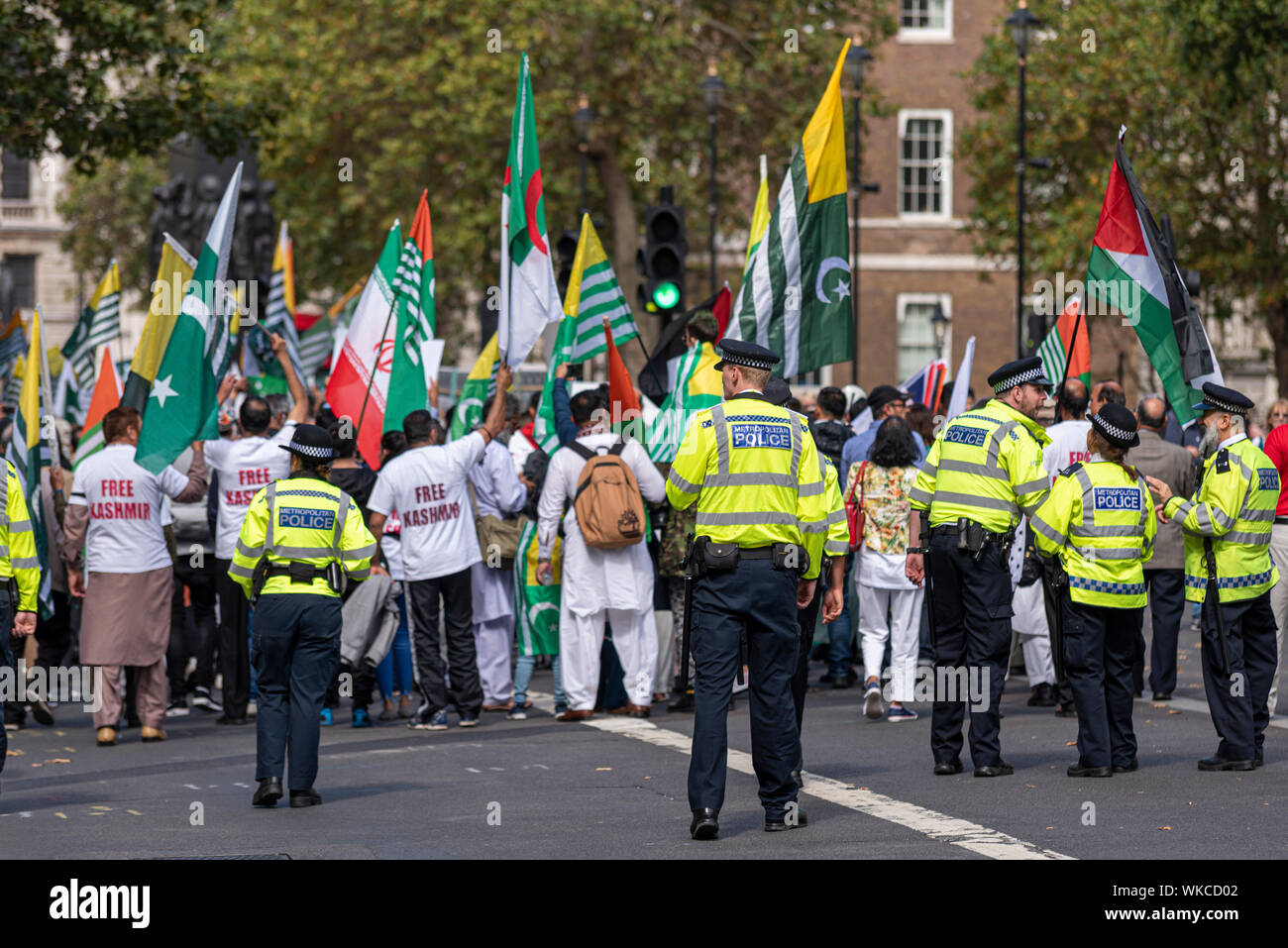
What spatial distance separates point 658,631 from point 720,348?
4.74 m

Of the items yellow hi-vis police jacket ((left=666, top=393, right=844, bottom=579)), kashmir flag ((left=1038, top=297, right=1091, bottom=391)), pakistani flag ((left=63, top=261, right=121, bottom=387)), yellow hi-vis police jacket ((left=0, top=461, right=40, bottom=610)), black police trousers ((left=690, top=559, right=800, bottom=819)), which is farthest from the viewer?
pakistani flag ((left=63, top=261, right=121, bottom=387))

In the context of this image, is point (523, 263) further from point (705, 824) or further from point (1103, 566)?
point (705, 824)

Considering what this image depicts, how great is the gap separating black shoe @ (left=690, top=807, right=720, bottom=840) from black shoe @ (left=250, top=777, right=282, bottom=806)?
2.16 meters

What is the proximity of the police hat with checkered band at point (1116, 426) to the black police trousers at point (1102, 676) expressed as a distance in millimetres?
819

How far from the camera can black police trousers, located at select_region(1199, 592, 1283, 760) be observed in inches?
392

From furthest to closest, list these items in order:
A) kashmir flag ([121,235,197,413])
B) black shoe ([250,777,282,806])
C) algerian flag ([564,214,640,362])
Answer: algerian flag ([564,214,640,362])
kashmir flag ([121,235,197,413])
black shoe ([250,777,282,806])

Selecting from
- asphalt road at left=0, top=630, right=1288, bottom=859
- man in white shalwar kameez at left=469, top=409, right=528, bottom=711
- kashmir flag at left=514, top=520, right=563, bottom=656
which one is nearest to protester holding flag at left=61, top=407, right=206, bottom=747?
asphalt road at left=0, top=630, right=1288, bottom=859

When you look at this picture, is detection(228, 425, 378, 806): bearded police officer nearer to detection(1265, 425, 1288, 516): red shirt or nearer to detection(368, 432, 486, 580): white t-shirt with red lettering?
detection(368, 432, 486, 580): white t-shirt with red lettering

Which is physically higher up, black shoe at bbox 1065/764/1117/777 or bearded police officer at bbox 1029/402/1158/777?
bearded police officer at bbox 1029/402/1158/777

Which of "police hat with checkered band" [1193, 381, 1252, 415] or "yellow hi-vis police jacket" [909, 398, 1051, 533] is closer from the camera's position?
"yellow hi-vis police jacket" [909, 398, 1051, 533]

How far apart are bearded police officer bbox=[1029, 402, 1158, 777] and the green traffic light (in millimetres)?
8460

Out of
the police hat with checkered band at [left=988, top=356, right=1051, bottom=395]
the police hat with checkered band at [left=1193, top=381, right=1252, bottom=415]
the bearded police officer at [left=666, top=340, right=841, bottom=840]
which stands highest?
the police hat with checkered band at [left=988, top=356, right=1051, bottom=395]

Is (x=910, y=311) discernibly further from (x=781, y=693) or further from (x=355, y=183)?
(x=781, y=693)
